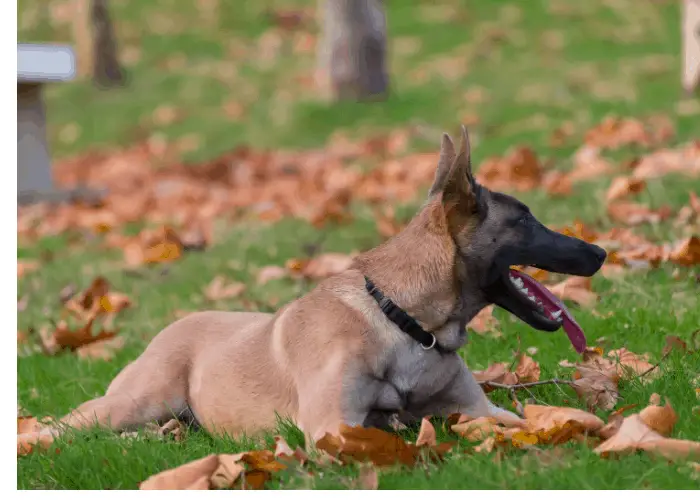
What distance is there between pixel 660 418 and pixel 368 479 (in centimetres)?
101

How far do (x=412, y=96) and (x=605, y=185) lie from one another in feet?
23.0

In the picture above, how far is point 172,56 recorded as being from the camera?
20.4 metres

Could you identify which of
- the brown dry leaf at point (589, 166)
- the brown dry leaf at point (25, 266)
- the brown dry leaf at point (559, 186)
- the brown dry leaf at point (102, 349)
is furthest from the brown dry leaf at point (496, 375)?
the brown dry leaf at point (25, 266)

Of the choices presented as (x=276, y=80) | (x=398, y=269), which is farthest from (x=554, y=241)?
(x=276, y=80)

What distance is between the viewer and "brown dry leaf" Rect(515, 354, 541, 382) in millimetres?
4699

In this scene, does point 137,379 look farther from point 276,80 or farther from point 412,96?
point 276,80

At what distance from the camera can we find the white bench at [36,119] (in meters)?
11.4

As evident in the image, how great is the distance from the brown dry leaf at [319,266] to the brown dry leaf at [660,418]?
11.0 ft

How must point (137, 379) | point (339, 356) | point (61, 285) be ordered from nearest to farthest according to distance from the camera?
point (339, 356) → point (137, 379) → point (61, 285)

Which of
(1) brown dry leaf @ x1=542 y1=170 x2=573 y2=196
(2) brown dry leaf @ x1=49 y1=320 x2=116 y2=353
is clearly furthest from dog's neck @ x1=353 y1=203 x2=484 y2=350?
(1) brown dry leaf @ x1=542 y1=170 x2=573 y2=196

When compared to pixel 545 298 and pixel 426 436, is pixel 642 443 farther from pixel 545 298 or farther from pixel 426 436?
pixel 545 298

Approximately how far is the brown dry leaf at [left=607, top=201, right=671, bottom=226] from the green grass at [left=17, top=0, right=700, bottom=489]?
0.28 ft

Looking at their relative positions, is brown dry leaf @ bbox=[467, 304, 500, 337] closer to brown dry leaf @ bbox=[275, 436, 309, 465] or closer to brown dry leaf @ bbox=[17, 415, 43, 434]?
brown dry leaf @ bbox=[275, 436, 309, 465]

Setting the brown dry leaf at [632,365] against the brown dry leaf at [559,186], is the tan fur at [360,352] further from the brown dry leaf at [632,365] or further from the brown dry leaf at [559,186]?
the brown dry leaf at [559,186]
